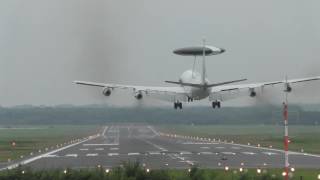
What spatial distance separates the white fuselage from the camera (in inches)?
3893

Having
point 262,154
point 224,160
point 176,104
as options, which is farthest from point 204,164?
point 176,104

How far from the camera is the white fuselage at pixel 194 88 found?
98875 mm

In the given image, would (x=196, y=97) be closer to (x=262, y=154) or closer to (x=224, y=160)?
(x=262, y=154)

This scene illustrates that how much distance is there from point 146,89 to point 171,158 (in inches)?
659

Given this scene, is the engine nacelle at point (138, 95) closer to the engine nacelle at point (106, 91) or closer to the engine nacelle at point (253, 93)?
the engine nacelle at point (106, 91)

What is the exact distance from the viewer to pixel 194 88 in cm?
9981

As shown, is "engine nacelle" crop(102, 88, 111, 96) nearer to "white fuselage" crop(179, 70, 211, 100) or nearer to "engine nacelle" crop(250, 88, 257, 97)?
"white fuselage" crop(179, 70, 211, 100)

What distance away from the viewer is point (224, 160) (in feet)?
273

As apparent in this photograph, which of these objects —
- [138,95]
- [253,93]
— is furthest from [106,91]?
[253,93]

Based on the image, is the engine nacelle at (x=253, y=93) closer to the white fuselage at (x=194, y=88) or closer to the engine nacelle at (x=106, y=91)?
the white fuselage at (x=194, y=88)

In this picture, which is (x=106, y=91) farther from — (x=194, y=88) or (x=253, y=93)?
(x=253, y=93)

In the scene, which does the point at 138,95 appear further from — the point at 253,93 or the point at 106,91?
the point at 253,93

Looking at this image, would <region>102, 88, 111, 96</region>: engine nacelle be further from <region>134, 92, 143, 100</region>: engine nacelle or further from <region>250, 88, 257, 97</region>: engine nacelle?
<region>250, 88, 257, 97</region>: engine nacelle

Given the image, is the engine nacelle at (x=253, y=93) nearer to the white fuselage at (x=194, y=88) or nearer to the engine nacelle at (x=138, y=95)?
the white fuselage at (x=194, y=88)
